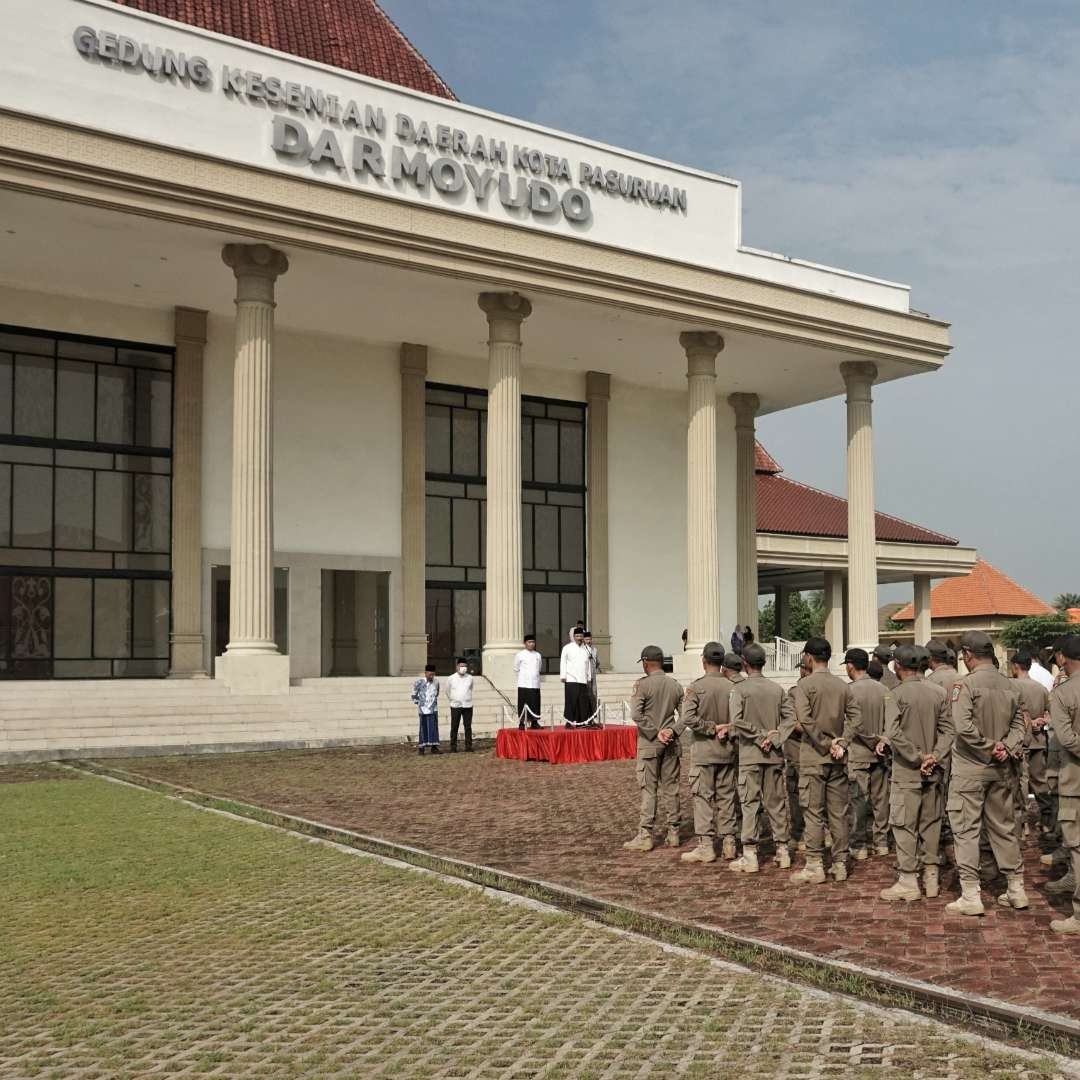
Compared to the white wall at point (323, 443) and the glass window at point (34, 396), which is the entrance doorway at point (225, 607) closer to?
the white wall at point (323, 443)

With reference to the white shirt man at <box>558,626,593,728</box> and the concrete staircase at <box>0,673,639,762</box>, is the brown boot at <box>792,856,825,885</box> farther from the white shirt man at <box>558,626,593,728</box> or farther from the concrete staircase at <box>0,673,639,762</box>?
the concrete staircase at <box>0,673,639,762</box>

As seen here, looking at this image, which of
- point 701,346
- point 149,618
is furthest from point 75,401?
point 701,346

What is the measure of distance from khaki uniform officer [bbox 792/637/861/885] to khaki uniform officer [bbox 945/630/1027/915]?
1331mm

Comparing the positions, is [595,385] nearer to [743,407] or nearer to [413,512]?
[743,407]

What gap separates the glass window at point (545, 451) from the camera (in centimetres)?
3659

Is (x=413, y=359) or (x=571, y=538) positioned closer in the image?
(x=413, y=359)

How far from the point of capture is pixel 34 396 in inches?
1155

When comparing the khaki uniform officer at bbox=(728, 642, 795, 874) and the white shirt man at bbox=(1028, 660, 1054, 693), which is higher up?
the white shirt man at bbox=(1028, 660, 1054, 693)

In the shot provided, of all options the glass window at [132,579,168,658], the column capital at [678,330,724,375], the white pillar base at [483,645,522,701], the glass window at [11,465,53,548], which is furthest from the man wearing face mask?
the column capital at [678,330,724,375]

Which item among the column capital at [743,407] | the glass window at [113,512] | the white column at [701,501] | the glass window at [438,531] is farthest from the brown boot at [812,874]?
the column capital at [743,407]

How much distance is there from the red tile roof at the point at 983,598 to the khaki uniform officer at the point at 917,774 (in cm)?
5898

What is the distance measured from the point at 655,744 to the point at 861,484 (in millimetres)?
25695

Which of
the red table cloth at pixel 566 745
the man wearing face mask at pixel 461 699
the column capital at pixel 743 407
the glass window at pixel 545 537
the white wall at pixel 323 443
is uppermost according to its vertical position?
the column capital at pixel 743 407

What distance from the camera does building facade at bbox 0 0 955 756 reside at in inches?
1009
